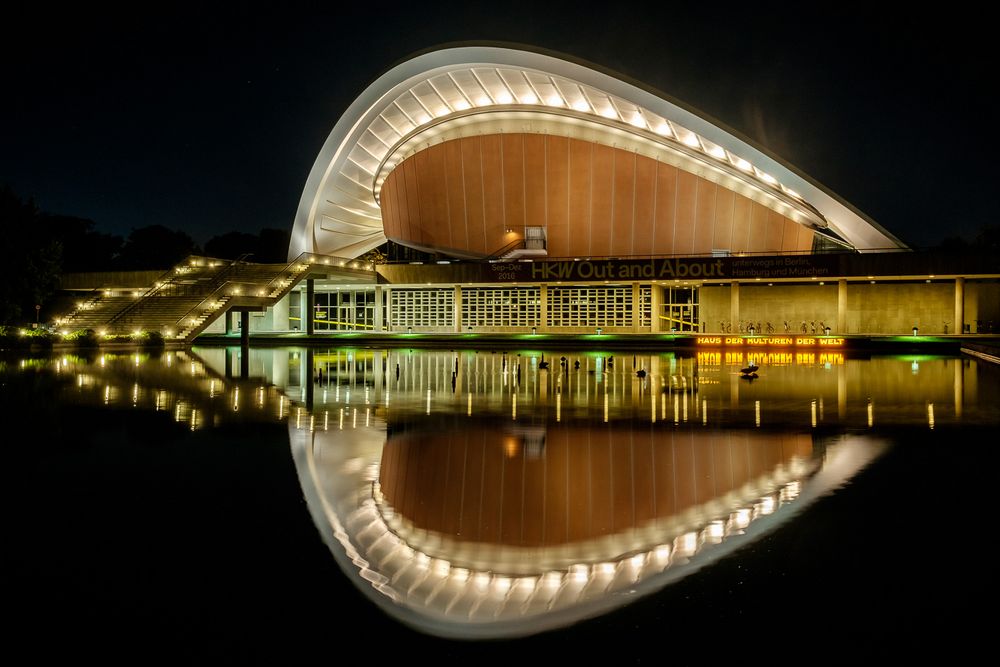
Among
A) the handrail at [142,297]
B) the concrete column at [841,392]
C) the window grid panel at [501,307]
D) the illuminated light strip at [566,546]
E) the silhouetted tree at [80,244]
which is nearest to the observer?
the illuminated light strip at [566,546]

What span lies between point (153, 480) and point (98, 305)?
3290cm

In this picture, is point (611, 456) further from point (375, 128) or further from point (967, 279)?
point (375, 128)

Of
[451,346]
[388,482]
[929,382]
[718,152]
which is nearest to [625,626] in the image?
[388,482]

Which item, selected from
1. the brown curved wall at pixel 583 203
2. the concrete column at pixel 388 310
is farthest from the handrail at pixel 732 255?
the concrete column at pixel 388 310

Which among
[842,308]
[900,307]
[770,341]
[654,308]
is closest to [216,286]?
[654,308]

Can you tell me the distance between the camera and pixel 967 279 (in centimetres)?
3875

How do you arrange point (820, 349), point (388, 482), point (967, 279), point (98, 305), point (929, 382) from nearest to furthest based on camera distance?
point (388, 482) → point (929, 382) → point (820, 349) → point (98, 305) → point (967, 279)

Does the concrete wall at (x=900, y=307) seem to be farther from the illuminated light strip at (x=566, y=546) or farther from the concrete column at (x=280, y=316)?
the illuminated light strip at (x=566, y=546)

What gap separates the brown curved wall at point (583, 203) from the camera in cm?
4375

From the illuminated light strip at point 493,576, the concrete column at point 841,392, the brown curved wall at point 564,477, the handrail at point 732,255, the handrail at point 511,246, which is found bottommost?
the illuminated light strip at point 493,576

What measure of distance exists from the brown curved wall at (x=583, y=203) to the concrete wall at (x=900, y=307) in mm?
5039

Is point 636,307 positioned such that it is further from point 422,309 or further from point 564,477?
point 564,477

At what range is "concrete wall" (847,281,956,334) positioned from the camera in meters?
39.9

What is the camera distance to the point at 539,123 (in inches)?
1738
